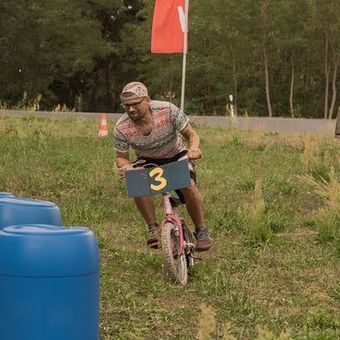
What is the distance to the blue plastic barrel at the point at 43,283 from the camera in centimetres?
313

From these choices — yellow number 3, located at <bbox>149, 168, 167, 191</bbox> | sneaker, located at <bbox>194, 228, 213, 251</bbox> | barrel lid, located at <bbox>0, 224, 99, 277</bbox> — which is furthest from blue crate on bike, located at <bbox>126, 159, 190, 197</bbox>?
barrel lid, located at <bbox>0, 224, 99, 277</bbox>

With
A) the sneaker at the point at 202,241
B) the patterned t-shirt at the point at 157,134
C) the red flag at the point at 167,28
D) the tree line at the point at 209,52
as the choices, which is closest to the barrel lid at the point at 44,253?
the patterned t-shirt at the point at 157,134

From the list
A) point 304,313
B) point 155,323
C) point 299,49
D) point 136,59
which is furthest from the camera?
point 136,59

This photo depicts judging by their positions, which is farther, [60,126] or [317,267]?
[60,126]

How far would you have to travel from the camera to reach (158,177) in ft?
17.4

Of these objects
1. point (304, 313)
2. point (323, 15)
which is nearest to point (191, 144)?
point (304, 313)

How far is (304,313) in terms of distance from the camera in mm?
4820

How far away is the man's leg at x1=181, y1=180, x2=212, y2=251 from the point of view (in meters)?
5.57

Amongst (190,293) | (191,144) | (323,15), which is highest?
(323,15)

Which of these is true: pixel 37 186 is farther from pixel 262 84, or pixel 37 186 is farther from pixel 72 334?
pixel 262 84

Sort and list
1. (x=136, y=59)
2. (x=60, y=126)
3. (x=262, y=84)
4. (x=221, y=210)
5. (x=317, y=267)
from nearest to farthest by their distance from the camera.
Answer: (x=317, y=267) → (x=221, y=210) → (x=60, y=126) → (x=262, y=84) → (x=136, y=59)

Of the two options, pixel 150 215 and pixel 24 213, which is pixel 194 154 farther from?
pixel 24 213

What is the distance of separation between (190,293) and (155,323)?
0.78 m

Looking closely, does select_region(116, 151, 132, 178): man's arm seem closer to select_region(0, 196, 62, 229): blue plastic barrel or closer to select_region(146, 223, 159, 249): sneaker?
select_region(146, 223, 159, 249): sneaker
